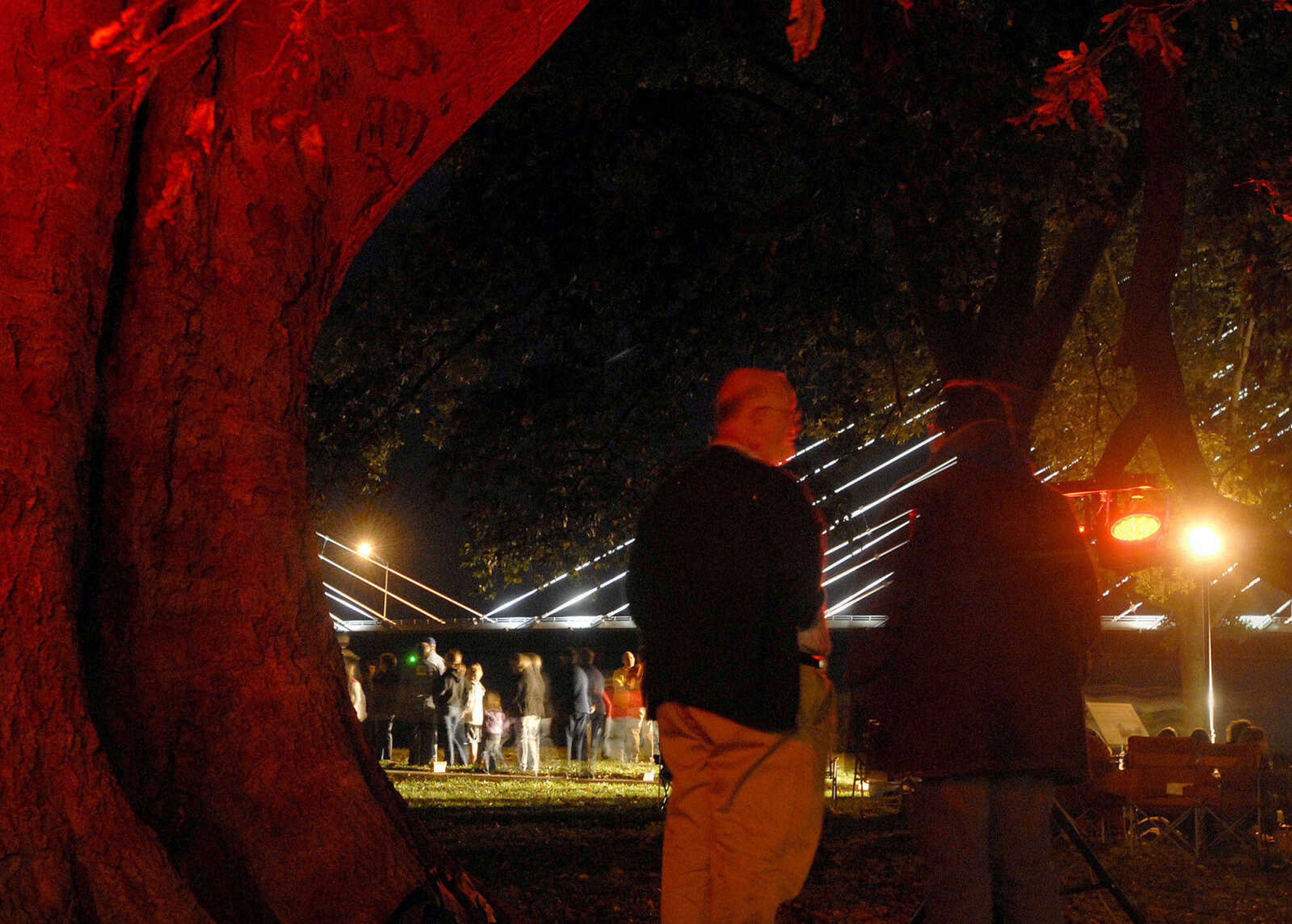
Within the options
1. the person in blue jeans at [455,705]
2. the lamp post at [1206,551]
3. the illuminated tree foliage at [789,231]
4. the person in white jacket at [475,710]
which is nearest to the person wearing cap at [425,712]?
the person in blue jeans at [455,705]

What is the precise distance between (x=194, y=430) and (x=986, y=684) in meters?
2.78

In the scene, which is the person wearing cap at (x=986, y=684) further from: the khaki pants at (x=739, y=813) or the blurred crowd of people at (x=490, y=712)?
the blurred crowd of people at (x=490, y=712)

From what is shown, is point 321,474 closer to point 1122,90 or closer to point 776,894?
point 1122,90

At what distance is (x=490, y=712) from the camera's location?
63.2ft

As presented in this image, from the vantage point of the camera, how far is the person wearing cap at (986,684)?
336 cm

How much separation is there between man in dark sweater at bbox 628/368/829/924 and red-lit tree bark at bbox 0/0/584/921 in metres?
1.44

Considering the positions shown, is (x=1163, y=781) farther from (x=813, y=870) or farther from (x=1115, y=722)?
(x=813, y=870)

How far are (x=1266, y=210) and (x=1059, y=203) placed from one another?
9.95 ft

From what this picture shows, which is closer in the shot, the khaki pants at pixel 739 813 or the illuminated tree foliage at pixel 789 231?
the khaki pants at pixel 739 813

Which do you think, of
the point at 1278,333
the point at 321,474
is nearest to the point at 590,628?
the point at 321,474

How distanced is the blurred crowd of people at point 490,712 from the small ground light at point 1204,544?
8777 millimetres

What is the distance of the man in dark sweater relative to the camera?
304 cm

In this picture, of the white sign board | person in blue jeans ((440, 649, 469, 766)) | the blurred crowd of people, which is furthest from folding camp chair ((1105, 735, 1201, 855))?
person in blue jeans ((440, 649, 469, 766))

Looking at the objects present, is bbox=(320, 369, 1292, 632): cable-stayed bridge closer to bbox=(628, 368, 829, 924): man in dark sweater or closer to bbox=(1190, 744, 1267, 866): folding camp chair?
bbox=(1190, 744, 1267, 866): folding camp chair
